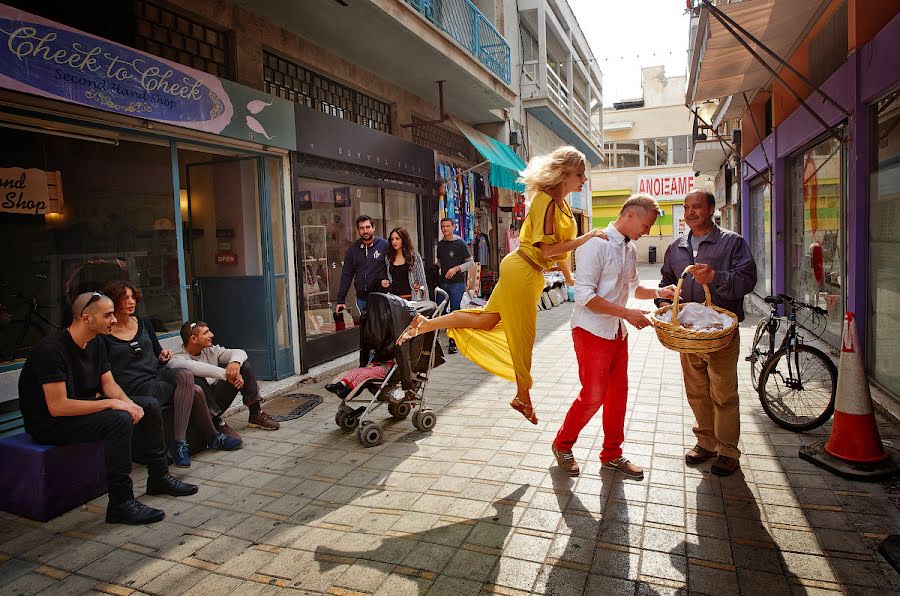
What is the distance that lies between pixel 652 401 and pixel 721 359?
2157 mm

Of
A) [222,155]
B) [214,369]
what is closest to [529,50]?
[222,155]

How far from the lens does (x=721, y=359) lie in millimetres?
4176

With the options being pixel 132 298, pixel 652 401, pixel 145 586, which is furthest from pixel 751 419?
pixel 132 298

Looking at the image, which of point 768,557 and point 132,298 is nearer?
point 768,557

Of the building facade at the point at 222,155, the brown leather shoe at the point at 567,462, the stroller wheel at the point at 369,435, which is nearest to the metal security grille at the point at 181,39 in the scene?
the building facade at the point at 222,155

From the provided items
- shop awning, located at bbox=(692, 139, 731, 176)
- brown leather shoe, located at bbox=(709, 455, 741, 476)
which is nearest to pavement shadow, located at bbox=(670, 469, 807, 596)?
brown leather shoe, located at bbox=(709, 455, 741, 476)

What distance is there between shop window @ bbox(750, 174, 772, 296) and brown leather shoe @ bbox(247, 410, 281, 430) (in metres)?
10.5

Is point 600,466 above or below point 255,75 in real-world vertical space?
below

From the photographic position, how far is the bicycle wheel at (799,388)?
5.07 metres

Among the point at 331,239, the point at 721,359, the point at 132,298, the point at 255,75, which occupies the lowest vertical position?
the point at 721,359

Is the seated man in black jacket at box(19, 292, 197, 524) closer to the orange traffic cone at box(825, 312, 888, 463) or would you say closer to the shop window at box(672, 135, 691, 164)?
the orange traffic cone at box(825, 312, 888, 463)

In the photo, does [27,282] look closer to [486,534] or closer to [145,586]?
[145,586]

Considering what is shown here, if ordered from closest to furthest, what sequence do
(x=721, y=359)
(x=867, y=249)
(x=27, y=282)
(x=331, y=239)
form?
1. (x=721, y=359)
2. (x=27, y=282)
3. (x=867, y=249)
4. (x=331, y=239)

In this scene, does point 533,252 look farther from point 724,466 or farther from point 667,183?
point 667,183
